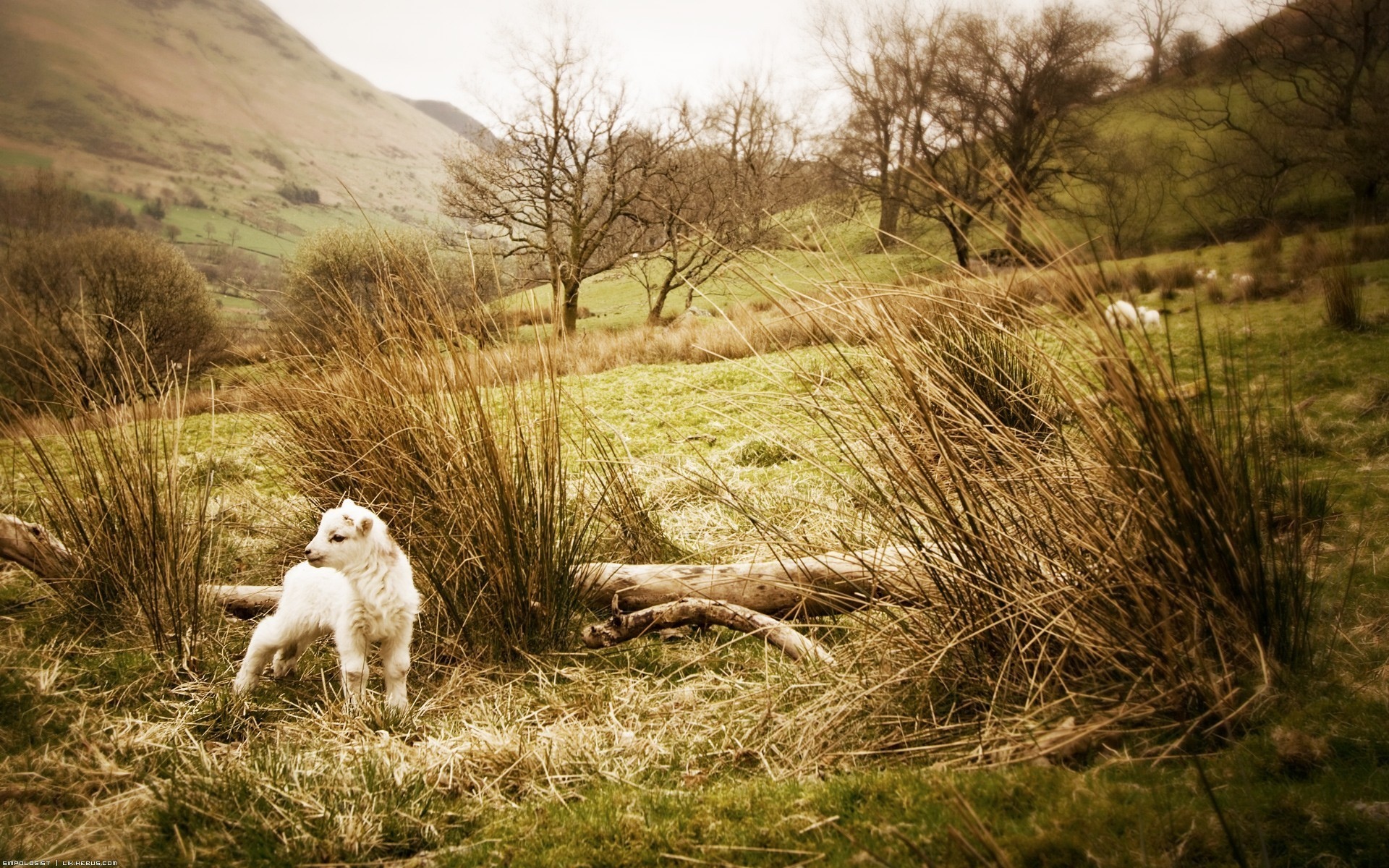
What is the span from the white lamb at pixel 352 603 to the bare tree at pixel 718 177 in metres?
11.9

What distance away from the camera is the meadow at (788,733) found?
4.14 ft

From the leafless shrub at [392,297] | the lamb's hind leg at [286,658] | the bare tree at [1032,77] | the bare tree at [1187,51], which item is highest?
the bare tree at [1032,77]

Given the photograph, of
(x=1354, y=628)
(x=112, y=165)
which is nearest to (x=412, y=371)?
(x=1354, y=628)

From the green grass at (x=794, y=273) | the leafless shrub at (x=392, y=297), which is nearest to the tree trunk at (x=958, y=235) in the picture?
the green grass at (x=794, y=273)

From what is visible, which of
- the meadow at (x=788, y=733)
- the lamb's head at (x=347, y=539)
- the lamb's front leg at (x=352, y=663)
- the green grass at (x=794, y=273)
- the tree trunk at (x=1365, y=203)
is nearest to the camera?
the meadow at (x=788, y=733)

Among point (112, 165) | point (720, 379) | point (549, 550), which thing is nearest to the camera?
point (549, 550)

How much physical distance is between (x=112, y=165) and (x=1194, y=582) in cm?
2482

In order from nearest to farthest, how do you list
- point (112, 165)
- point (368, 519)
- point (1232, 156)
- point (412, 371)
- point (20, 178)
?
point (368, 519) → point (412, 371) → point (1232, 156) → point (20, 178) → point (112, 165)

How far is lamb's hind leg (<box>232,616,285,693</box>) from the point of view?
8.07 feet

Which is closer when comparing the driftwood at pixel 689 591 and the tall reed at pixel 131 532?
the driftwood at pixel 689 591

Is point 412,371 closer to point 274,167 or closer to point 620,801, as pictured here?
point 620,801

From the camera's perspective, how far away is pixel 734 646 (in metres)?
2.78

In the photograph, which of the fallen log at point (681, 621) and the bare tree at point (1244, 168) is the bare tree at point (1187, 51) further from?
the fallen log at point (681, 621)

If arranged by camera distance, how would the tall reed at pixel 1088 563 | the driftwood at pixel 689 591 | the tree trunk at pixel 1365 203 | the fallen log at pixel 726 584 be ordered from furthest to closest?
the tree trunk at pixel 1365 203 < the fallen log at pixel 726 584 < the driftwood at pixel 689 591 < the tall reed at pixel 1088 563
